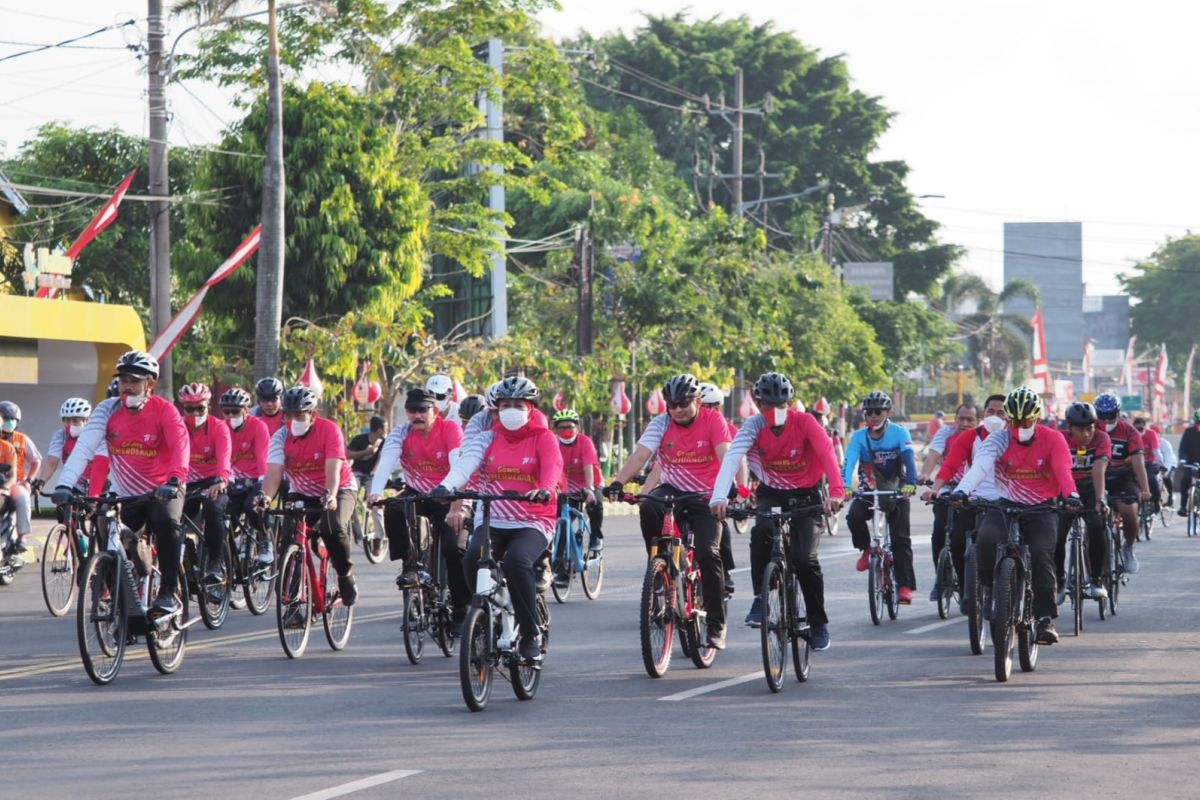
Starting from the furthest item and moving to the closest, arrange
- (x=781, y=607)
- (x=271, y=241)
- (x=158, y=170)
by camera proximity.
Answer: (x=271, y=241) → (x=158, y=170) → (x=781, y=607)

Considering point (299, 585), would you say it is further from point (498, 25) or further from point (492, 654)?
point (498, 25)

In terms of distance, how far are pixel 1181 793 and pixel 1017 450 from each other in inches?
191

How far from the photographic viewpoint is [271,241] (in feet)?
92.1

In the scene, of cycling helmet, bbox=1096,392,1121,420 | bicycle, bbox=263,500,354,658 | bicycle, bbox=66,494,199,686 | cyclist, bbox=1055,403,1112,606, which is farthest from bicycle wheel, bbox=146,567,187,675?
cycling helmet, bbox=1096,392,1121,420

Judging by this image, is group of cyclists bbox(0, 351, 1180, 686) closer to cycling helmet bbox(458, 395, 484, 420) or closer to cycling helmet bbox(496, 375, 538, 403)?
cycling helmet bbox(496, 375, 538, 403)

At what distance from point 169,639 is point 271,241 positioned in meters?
16.4

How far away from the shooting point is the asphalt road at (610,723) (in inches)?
323

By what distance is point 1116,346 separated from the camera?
160250 mm

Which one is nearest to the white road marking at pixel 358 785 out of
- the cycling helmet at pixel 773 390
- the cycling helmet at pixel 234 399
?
the cycling helmet at pixel 773 390

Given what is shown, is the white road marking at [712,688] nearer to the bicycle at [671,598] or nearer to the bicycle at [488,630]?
the bicycle at [671,598]

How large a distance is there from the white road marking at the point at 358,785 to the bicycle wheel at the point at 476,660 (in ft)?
5.23

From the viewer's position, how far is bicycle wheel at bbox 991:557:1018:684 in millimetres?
11539

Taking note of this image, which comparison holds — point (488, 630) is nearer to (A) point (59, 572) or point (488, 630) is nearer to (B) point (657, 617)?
(B) point (657, 617)

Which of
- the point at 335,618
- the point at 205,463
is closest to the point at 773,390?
the point at 335,618
